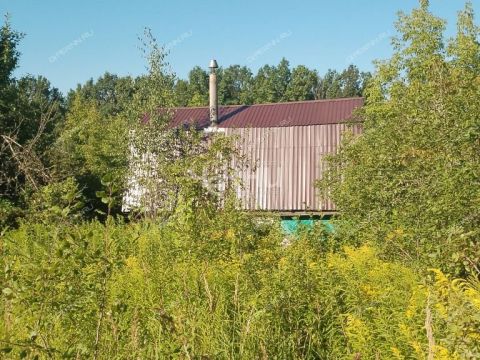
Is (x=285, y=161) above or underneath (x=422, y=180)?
above

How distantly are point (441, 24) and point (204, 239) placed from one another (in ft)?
65.4

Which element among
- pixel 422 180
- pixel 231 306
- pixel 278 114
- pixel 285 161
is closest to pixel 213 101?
pixel 278 114

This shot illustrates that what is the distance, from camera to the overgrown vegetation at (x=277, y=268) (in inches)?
133

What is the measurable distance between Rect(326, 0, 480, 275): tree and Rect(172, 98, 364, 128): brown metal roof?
9067 mm

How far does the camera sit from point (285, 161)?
864 inches

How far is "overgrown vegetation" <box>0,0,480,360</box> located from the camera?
11.1 ft

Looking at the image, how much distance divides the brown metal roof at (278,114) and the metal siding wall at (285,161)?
2.13 metres

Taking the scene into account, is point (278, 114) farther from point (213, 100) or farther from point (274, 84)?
point (274, 84)

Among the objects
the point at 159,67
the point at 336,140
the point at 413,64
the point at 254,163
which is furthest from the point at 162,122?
the point at 413,64

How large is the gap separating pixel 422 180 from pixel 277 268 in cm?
389

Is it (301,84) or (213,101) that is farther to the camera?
(301,84)

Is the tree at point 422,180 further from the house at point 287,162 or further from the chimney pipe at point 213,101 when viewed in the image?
the chimney pipe at point 213,101

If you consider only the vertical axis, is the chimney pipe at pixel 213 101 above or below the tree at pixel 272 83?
below

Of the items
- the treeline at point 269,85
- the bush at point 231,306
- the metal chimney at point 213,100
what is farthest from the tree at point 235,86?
the bush at point 231,306
